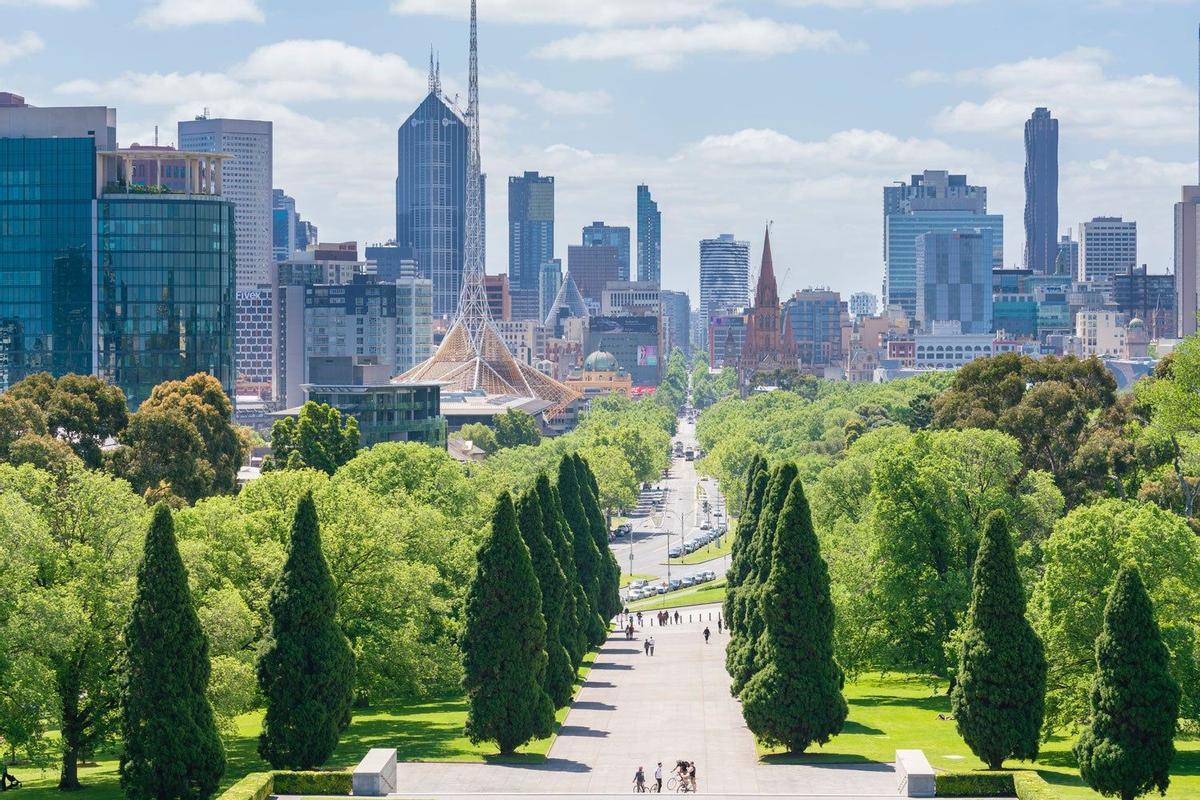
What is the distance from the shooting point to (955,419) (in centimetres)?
12812

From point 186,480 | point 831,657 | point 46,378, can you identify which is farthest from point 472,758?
point 46,378

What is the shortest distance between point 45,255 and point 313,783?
12365 centimetres

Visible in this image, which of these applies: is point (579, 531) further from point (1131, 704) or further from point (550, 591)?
point (1131, 704)

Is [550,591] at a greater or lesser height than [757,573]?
lesser

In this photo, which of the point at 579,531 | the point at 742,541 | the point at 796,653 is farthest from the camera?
the point at 742,541

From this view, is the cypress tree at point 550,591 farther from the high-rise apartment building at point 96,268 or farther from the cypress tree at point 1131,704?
the high-rise apartment building at point 96,268

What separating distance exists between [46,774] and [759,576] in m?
32.5

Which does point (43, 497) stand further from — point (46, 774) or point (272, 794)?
point (272, 794)

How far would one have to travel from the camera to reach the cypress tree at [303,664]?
64.8 m

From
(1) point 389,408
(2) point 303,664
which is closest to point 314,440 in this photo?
(1) point 389,408

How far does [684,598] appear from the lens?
159875 mm

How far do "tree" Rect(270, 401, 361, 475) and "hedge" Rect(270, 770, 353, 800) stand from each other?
73195 millimetres

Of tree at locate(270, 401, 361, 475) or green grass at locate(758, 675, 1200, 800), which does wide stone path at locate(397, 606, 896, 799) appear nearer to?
green grass at locate(758, 675, 1200, 800)

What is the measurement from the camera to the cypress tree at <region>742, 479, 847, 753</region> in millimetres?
73500
